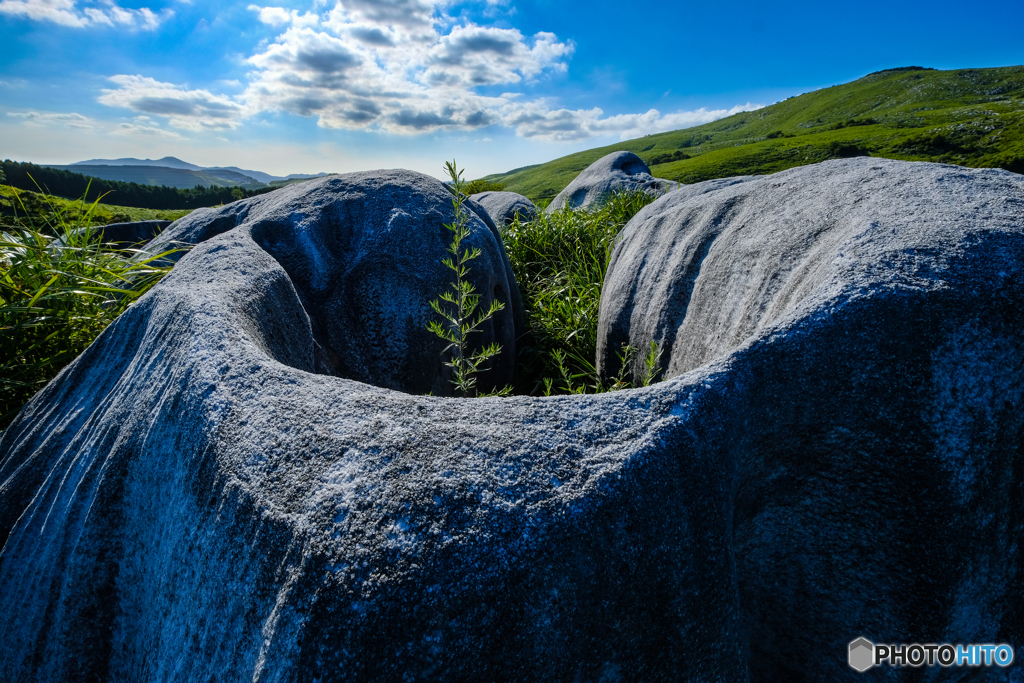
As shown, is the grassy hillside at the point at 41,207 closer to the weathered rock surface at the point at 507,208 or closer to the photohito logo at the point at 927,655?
the weathered rock surface at the point at 507,208

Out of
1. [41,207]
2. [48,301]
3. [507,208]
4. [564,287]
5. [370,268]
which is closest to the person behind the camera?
[48,301]

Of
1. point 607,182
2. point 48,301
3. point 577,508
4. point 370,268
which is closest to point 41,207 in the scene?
point 48,301

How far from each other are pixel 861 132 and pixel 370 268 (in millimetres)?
36811

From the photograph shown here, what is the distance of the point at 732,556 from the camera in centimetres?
125

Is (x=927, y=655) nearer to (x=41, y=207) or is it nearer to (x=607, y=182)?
(x=41, y=207)

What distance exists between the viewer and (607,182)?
907 cm

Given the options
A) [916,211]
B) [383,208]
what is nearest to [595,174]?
[383,208]

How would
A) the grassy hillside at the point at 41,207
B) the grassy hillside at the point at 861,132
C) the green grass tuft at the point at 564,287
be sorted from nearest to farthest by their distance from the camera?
the grassy hillside at the point at 41,207 → the green grass tuft at the point at 564,287 → the grassy hillside at the point at 861,132

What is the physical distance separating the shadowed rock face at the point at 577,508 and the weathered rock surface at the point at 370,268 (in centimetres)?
122

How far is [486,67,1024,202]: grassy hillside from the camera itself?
21.8 m

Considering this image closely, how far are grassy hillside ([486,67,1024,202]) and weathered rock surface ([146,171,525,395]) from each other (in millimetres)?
12772

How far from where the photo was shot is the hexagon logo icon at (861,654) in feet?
4.61

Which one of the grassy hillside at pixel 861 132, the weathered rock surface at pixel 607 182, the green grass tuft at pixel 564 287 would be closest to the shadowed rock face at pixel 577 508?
the green grass tuft at pixel 564 287

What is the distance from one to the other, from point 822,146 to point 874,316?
104ft
